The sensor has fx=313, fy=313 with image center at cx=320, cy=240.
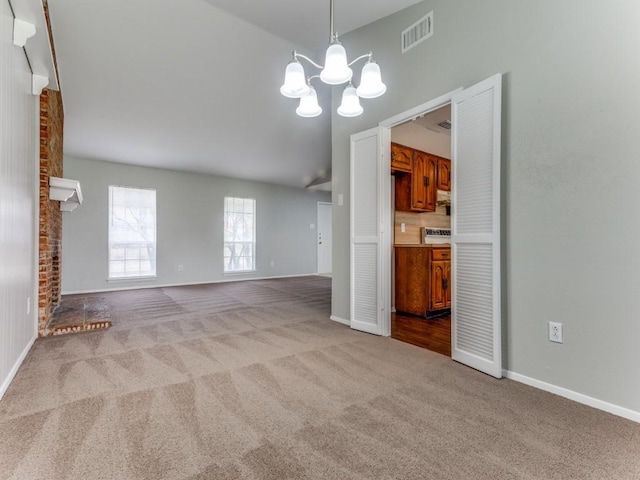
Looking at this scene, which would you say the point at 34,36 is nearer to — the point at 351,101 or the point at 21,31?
the point at 21,31

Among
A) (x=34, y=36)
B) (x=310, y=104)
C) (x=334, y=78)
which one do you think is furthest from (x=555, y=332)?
(x=34, y=36)

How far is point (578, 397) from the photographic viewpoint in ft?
6.02

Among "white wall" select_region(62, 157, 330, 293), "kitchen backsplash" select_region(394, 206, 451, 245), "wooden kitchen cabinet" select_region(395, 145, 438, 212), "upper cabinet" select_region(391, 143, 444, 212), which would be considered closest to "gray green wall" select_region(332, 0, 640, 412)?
"upper cabinet" select_region(391, 143, 444, 212)

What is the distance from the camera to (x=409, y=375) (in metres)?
2.22

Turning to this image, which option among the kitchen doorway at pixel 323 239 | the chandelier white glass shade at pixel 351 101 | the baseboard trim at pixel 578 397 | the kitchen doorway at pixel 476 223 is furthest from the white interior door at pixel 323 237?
the baseboard trim at pixel 578 397

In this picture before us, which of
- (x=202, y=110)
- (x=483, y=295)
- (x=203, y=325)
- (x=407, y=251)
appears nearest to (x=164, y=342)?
(x=203, y=325)

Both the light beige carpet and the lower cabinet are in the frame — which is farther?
the lower cabinet

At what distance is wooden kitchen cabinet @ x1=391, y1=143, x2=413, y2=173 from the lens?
414cm

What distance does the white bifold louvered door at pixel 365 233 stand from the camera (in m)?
3.25

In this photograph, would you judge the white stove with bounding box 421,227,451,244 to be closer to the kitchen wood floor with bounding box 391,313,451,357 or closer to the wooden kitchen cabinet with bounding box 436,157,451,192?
the wooden kitchen cabinet with bounding box 436,157,451,192

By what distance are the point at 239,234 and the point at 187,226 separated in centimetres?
125

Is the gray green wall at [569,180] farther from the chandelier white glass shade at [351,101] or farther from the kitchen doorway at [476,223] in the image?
the chandelier white glass shade at [351,101]

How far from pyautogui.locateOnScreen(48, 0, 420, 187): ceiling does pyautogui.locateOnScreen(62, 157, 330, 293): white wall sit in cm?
45

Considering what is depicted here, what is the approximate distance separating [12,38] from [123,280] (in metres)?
5.07
